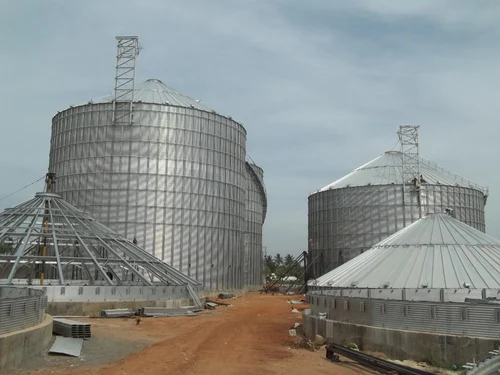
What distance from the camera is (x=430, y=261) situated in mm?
26422

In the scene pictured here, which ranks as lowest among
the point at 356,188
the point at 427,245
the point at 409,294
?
the point at 409,294

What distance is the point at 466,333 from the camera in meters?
18.7

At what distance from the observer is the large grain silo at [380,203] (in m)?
64.2

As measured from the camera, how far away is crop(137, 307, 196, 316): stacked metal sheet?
35312 millimetres

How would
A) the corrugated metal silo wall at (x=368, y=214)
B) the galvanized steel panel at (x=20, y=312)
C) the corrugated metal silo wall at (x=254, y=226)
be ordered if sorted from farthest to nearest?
the corrugated metal silo wall at (x=254, y=226), the corrugated metal silo wall at (x=368, y=214), the galvanized steel panel at (x=20, y=312)

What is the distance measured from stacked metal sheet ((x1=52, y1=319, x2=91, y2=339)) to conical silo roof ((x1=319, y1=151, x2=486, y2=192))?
171 feet

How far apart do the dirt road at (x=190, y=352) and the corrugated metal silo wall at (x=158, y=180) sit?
23538 mm

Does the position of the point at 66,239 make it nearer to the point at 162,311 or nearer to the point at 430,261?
the point at 162,311

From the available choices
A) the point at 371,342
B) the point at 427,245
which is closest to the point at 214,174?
the point at 427,245

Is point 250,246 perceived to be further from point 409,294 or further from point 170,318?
point 409,294

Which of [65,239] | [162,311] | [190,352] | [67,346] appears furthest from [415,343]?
[65,239]

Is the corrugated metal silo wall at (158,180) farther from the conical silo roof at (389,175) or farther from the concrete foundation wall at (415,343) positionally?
the concrete foundation wall at (415,343)

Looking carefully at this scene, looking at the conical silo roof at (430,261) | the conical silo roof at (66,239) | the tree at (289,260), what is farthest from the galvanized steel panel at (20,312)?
the tree at (289,260)

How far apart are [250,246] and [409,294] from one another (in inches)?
2343
